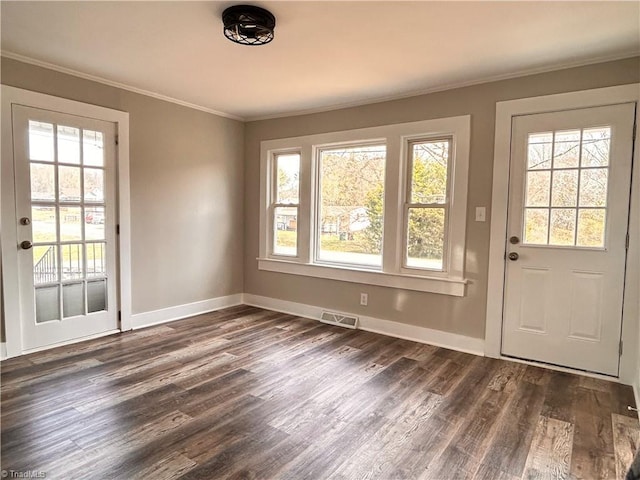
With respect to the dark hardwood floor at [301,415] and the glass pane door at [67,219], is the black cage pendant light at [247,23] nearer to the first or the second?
the glass pane door at [67,219]

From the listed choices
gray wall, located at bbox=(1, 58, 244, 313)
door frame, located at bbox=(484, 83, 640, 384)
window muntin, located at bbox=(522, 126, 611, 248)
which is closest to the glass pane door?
gray wall, located at bbox=(1, 58, 244, 313)

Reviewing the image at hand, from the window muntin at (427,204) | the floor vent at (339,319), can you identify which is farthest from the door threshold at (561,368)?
the floor vent at (339,319)

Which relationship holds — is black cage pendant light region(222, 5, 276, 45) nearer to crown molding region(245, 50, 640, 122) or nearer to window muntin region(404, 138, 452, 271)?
crown molding region(245, 50, 640, 122)

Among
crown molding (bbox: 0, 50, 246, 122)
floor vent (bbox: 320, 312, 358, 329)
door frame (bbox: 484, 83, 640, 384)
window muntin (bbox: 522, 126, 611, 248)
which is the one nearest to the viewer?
door frame (bbox: 484, 83, 640, 384)

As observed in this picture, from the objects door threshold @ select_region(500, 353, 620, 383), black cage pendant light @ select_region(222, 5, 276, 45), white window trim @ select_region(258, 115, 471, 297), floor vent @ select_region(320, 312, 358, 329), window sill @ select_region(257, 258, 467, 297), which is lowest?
door threshold @ select_region(500, 353, 620, 383)

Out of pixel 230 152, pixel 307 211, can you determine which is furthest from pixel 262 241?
pixel 230 152

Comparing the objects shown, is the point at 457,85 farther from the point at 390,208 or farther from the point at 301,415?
the point at 301,415

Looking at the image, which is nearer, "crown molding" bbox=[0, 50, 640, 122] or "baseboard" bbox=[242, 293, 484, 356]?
"crown molding" bbox=[0, 50, 640, 122]

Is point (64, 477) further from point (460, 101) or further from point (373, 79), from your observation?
point (460, 101)

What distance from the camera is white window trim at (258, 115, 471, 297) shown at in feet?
11.1

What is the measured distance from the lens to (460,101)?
11.0 ft

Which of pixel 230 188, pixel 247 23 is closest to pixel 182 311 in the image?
pixel 230 188

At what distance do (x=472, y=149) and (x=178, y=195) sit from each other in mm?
3106

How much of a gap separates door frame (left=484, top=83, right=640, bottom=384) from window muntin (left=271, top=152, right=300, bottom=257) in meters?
2.25
